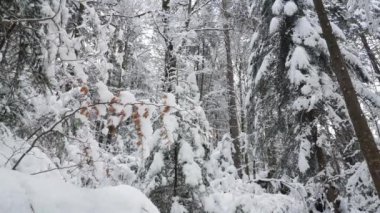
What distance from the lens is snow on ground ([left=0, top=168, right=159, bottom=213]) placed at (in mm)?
2086

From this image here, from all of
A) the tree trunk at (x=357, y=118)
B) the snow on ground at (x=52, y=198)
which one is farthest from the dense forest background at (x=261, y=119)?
the snow on ground at (x=52, y=198)

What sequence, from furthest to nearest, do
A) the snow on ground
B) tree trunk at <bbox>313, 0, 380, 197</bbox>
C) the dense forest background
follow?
tree trunk at <bbox>313, 0, 380, 197</bbox>
the dense forest background
the snow on ground

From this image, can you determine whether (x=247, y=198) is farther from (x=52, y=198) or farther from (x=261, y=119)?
(x=52, y=198)

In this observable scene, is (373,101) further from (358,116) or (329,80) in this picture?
(358,116)

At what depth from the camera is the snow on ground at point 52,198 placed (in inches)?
82.1

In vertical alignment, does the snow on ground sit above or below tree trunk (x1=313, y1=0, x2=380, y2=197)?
below

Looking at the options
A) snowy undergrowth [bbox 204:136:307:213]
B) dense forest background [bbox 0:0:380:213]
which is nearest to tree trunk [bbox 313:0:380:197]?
dense forest background [bbox 0:0:380:213]

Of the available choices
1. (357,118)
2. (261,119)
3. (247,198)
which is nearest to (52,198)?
(357,118)

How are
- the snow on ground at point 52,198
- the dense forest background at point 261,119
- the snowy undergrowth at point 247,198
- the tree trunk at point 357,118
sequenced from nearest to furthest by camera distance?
the snow on ground at point 52,198 < the dense forest background at point 261,119 < the tree trunk at point 357,118 < the snowy undergrowth at point 247,198

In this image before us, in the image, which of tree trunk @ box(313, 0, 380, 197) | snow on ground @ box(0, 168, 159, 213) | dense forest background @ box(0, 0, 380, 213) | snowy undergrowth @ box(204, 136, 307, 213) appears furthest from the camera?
snowy undergrowth @ box(204, 136, 307, 213)

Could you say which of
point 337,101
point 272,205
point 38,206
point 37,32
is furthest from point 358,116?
point 38,206

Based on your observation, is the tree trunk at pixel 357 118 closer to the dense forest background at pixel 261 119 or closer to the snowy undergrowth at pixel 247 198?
the dense forest background at pixel 261 119

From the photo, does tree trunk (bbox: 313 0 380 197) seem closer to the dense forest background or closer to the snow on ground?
the dense forest background

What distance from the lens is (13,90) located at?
3.95 meters
